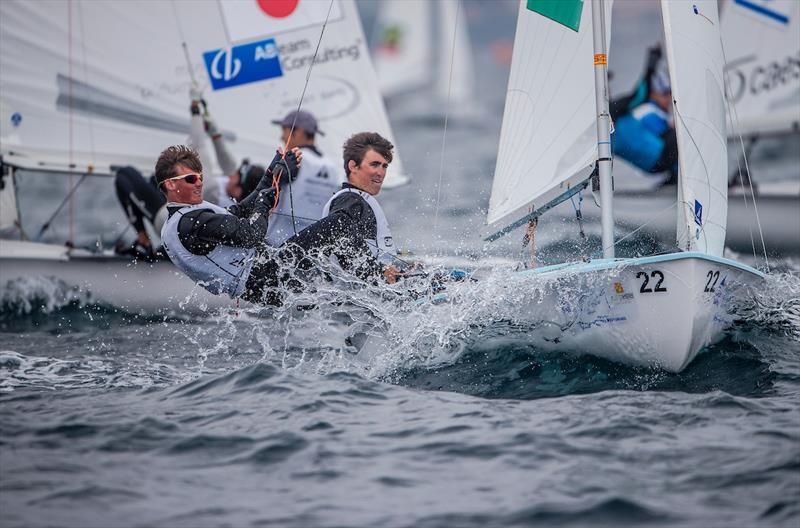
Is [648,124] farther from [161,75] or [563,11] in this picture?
[563,11]

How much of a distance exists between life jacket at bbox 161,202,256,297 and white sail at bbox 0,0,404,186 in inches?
142

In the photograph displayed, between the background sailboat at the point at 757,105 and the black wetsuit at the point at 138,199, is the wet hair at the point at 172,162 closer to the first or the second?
the black wetsuit at the point at 138,199

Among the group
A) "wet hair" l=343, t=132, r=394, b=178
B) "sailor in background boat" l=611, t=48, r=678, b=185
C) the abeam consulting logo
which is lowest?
the abeam consulting logo

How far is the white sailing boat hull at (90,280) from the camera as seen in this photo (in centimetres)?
714

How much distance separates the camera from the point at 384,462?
3398 mm

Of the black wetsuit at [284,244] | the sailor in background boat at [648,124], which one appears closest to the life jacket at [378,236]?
the black wetsuit at [284,244]

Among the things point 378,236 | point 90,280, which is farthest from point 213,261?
point 90,280

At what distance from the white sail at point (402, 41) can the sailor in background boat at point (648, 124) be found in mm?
12940

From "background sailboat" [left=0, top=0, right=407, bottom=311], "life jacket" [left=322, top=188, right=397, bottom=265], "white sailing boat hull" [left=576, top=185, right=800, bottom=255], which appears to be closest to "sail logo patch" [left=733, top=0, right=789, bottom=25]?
"white sailing boat hull" [left=576, top=185, right=800, bottom=255]

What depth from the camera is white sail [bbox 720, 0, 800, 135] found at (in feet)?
30.7

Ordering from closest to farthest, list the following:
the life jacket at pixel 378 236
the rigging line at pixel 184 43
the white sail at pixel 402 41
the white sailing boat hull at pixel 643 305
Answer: the white sailing boat hull at pixel 643 305 < the life jacket at pixel 378 236 < the rigging line at pixel 184 43 < the white sail at pixel 402 41

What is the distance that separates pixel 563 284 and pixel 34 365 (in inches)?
103

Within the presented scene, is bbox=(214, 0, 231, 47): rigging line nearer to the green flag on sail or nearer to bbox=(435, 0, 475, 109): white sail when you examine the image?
the green flag on sail

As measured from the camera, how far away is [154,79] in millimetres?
8328
